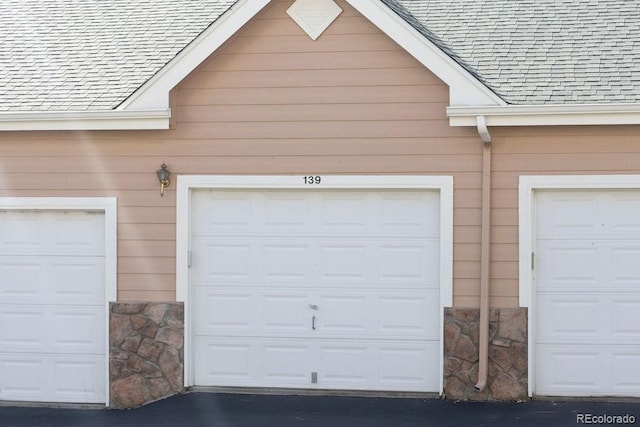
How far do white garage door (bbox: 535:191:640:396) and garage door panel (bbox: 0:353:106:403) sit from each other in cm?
507

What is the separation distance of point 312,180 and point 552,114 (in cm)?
271

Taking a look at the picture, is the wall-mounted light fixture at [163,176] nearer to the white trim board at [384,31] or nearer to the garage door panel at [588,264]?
the white trim board at [384,31]

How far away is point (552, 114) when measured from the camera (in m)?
11.7

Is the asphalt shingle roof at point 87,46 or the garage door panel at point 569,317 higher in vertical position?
the asphalt shingle roof at point 87,46

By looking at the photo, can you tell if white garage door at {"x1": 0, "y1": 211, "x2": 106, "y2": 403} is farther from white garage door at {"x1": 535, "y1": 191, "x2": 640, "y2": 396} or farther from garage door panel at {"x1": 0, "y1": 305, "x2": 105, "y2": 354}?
white garage door at {"x1": 535, "y1": 191, "x2": 640, "y2": 396}

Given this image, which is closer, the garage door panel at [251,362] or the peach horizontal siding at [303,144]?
the peach horizontal siding at [303,144]

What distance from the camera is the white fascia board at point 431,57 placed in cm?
1177

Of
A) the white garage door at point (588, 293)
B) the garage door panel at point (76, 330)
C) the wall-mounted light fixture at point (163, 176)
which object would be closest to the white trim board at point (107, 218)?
the garage door panel at point (76, 330)

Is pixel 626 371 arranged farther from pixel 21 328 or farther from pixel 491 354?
pixel 21 328

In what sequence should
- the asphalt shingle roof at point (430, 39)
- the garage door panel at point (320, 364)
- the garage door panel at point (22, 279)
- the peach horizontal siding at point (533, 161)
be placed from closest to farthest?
the peach horizontal siding at point (533, 161)
the garage door panel at point (320, 364)
the asphalt shingle roof at point (430, 39)
the garage door panel at point (22, 279)

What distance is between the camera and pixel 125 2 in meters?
15.7

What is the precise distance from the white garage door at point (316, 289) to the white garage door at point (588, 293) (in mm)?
1191

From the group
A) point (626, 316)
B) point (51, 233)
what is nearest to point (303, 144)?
point (51, 233)

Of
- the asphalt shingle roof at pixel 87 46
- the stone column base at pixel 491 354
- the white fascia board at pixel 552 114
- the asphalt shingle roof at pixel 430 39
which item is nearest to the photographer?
the white fascia board at pixel 552 114
